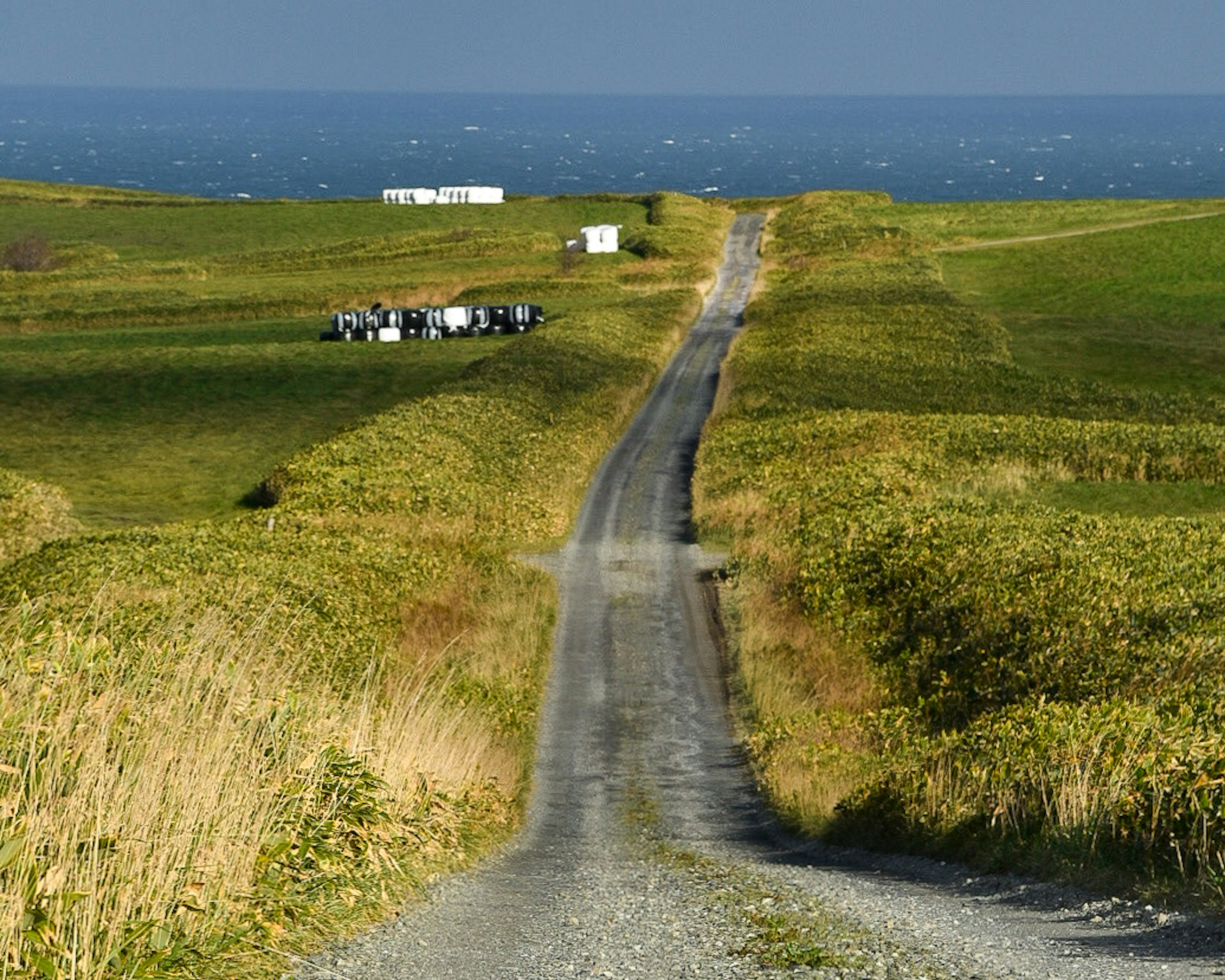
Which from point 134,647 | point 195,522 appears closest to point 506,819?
point 134,647

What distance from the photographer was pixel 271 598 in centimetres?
2727

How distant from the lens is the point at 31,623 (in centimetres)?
1505

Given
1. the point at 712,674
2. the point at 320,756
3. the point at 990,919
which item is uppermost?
the point at 320,756

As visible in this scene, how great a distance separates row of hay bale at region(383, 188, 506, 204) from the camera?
158 metres

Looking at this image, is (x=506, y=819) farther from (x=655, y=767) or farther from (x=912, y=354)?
Result: (x=912, y=354)

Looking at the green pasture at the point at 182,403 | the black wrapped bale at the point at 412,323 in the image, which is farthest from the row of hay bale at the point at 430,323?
the green pasture at the point at 182,403

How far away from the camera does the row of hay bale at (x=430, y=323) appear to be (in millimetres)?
81000

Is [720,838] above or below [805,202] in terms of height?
below

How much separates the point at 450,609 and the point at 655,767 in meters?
9.26

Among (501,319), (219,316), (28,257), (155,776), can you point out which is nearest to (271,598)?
(155,776)

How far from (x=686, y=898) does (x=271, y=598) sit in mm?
14875

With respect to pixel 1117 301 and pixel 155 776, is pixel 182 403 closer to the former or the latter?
pixel 155 776

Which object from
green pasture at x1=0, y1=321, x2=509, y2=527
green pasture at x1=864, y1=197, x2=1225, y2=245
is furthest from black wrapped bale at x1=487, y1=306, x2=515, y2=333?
green pasture at x1=864, y1=197, x2=1225, y2=245

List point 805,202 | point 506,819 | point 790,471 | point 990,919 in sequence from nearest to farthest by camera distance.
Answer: point 990,919 < point 506,819 < point 790,471 < point 805,202
